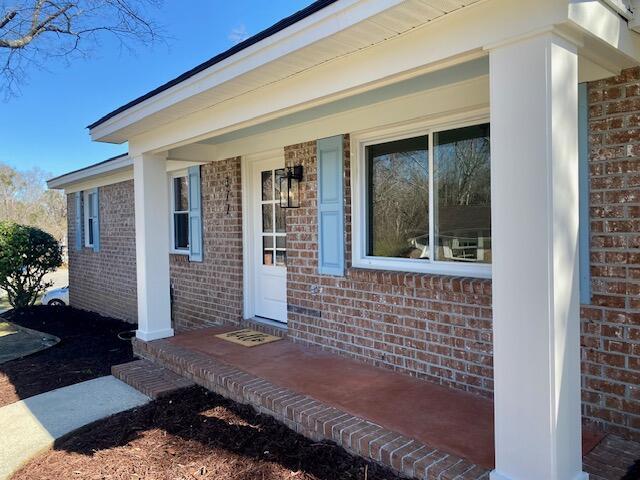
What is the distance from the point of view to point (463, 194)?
4.04m

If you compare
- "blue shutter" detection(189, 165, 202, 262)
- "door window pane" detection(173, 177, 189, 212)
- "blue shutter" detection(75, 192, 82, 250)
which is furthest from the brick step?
"blue shutter" detection(75, 192, 82, 250)

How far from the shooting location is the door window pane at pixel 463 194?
3.89 meters

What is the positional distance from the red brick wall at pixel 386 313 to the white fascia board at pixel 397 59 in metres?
1.18

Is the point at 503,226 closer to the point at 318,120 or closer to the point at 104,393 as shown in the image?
the point at 318,120

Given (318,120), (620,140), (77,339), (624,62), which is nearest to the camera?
(624,62)

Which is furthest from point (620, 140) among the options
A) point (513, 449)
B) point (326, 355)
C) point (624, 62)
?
point (326, 355)

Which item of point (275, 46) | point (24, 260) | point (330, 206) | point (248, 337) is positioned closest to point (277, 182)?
point (330, 206)

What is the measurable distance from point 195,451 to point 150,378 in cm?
179

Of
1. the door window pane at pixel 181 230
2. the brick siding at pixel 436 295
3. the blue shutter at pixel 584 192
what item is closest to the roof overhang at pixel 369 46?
the blue shutter at pixel 584 192

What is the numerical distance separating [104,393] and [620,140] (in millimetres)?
4974

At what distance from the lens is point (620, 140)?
2.97 meters

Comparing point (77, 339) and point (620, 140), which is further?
point (77, 339)

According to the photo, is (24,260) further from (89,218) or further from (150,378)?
(150,378)

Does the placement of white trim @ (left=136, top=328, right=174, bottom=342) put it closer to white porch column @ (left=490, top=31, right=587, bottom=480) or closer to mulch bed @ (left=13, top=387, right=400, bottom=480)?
mulch bed @ (left=13, top=387, right=400, bottom=480)
